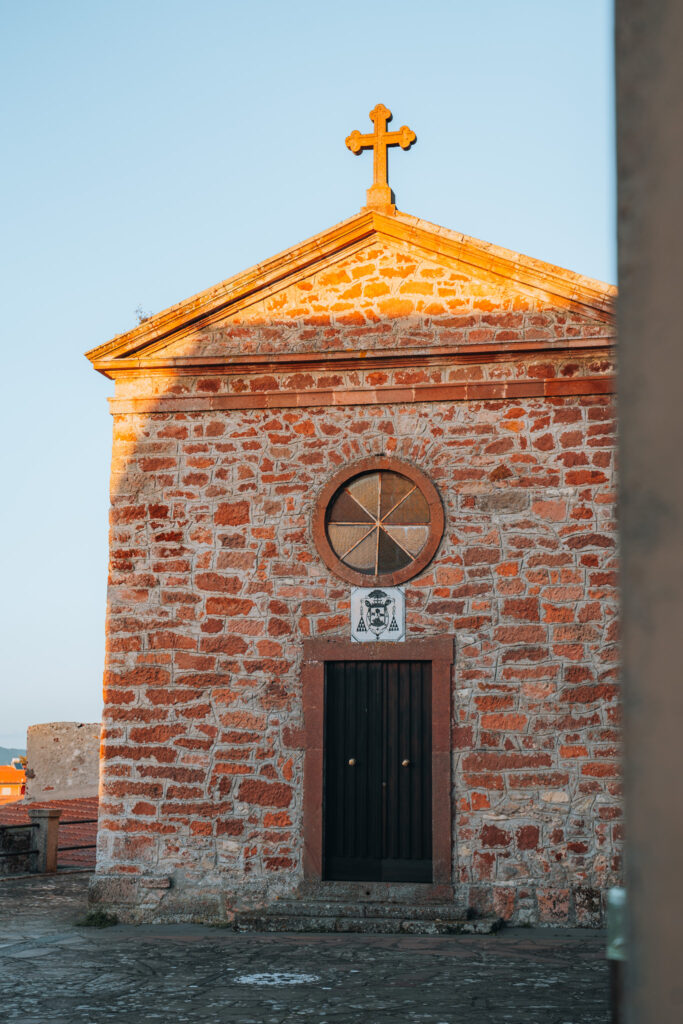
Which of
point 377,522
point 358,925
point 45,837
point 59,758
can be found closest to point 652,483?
point 358,925

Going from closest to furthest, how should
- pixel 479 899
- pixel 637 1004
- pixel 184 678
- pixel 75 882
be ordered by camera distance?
pixel 637 1004 < pixel 479 899 < pixel 184 678 < pixel 75 882

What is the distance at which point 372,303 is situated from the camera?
9.53m

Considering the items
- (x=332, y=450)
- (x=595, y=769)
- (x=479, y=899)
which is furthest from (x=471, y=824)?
(x=332, y=450)

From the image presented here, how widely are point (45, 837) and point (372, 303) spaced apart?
735 cm

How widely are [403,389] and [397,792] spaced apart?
3486 millimetres

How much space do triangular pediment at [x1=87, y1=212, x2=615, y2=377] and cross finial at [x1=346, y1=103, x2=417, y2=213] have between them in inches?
16.6

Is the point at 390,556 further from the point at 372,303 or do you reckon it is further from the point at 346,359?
the point at 372,303

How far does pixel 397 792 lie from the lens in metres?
8.72

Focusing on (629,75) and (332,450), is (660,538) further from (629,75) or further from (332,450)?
(332,450)

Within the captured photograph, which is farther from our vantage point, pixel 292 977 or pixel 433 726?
pixel 433 726

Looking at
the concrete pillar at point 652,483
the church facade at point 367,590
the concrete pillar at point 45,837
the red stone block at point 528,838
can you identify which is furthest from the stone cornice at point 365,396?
the concrete pillar at point 652,483

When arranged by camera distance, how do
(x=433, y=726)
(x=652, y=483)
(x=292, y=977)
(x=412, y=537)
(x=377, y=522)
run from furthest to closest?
(x=377, y=522), (x=412, y=537), (x=433, y=726), (x=292, y=977), (x=652, y=483)

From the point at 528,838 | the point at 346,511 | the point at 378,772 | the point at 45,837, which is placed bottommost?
the point at 45,837

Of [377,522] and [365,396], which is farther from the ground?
[365,396]
